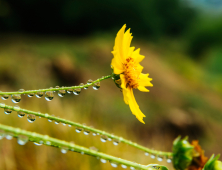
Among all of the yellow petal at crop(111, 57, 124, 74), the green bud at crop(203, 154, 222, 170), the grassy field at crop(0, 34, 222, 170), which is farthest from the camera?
the grassy field at crop(0, 34, 222, 170)

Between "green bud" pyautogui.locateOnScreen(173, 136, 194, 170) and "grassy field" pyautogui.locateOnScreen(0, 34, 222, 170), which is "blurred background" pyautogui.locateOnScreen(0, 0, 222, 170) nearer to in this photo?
"grassy field" pyautogui.locateOnScreen(0, 34, 222, 170)

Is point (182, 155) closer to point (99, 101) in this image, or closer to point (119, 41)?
point (119, 41)

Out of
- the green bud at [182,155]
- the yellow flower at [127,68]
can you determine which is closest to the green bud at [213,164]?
the green bud at [182,155]

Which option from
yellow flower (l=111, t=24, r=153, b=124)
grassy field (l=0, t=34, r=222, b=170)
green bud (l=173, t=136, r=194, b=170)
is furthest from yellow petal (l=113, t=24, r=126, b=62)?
grassy field (l=0, t=34, r=222, b=170)

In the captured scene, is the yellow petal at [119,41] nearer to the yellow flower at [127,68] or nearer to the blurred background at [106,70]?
the yellow flower at [127,68]

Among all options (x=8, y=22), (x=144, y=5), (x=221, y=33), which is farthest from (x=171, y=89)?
(x=8, y=22)

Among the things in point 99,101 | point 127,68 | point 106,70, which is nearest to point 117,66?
point 127,68
